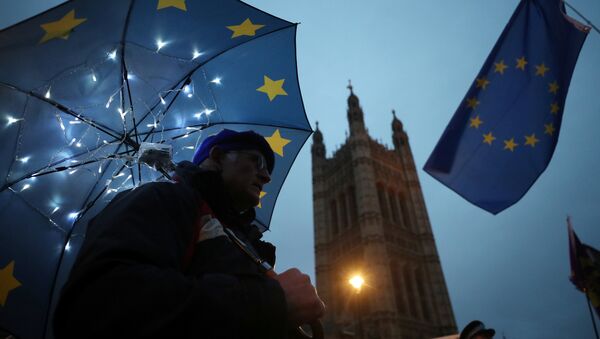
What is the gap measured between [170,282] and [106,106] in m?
3.04

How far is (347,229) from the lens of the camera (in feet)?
99.5

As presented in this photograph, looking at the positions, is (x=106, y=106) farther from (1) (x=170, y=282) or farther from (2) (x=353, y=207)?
(2) (x=353, y=207)

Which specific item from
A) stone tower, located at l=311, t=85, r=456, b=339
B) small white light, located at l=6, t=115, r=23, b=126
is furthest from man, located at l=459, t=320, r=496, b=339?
stone tower, located at l=311, t=85, r=456, b=339

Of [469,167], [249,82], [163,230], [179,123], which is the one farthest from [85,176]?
[469,167]

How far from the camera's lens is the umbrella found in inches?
107

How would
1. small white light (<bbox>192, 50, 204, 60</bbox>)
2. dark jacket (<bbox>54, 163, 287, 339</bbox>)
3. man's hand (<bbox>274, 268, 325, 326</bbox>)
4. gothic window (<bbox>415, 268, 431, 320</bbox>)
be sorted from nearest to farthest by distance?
dark jacket (<bbox>54, 163, 287, 339</bbox>) < man's hand (<bbox>274, 268, 325, 326</bbox>) < small white light (<bbox>192, 50, 204, 60</bbox>) < gothic window (<bbox>415, 268, 431, 320</bbox>)

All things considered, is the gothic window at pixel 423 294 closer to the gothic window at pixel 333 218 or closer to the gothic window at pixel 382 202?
the gothic window at pixel 382 202

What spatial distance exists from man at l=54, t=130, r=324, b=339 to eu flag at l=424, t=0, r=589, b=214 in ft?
14.3

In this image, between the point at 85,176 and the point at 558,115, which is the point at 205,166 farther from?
the point at 558,115

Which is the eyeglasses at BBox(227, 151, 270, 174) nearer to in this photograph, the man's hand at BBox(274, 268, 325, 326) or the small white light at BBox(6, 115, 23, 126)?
the man's hand at BBox(274, 268, 325, 326)

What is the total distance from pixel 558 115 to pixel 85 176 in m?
5.66

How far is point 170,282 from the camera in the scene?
0.78m

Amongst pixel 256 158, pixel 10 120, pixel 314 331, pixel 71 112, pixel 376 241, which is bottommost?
pixel 314 331

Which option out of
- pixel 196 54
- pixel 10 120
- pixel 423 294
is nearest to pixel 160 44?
pixel 196 54
